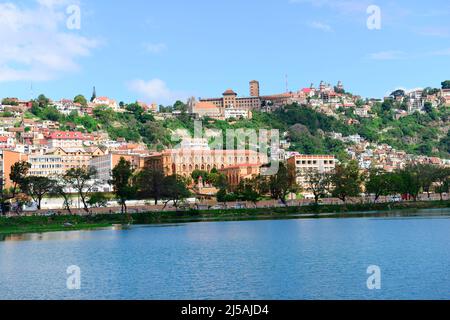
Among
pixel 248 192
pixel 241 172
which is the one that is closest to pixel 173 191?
pixel 248 192

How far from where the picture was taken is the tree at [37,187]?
85000mm

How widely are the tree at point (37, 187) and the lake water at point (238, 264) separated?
92.2 feet

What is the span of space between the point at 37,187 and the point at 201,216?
1769 centimetres

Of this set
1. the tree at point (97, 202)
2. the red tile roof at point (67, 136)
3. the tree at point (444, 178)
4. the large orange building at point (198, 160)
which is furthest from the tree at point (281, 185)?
the red tile roof at point (67, 136)

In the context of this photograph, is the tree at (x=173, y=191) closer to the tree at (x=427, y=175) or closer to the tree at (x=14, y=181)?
the tree at (x=14, y=181)

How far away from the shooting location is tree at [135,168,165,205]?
3561 inches

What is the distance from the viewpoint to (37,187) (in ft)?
279

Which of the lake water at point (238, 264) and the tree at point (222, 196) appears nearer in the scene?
the lake water at point (238, 264)

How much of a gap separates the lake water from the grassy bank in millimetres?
13162

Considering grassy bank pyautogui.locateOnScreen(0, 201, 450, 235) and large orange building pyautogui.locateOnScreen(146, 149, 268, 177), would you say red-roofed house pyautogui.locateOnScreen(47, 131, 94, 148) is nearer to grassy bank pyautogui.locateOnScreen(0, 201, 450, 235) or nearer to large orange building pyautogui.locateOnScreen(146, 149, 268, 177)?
large orange building pyautogui.locateOnScreen(146, 149, 268, 177)

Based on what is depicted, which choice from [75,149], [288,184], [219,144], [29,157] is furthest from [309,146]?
[288,184]

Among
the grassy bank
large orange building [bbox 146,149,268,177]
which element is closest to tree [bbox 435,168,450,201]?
the grassy bank
